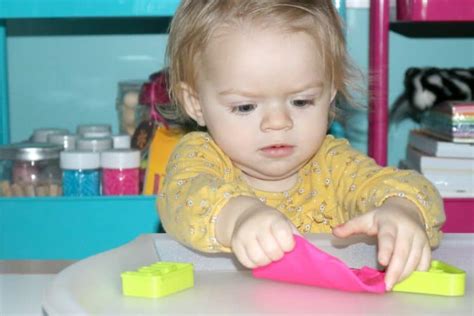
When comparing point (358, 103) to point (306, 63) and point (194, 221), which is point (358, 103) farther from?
point (194, 221)

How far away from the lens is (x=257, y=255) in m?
0.73

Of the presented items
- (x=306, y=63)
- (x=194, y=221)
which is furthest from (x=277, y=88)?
(x=194, y=221)

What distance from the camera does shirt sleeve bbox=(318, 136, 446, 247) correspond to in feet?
2.90

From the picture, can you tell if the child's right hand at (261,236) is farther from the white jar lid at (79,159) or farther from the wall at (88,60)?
the wall at (88,60)

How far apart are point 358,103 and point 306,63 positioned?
0.65 meters

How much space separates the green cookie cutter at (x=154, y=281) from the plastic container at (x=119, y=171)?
739 millimetres

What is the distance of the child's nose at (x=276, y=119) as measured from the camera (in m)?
0.92

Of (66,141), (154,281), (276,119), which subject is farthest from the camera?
(66,141)

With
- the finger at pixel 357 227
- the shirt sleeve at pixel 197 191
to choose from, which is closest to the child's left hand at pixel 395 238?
the finger at pixel 357 227

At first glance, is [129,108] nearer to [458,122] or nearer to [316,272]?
[458,122]

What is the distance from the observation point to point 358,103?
1593 mm

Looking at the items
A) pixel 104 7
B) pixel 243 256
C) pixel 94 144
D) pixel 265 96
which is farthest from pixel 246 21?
pixel 94 144

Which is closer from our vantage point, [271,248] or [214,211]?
[271,248]

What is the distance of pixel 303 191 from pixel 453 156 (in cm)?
51
